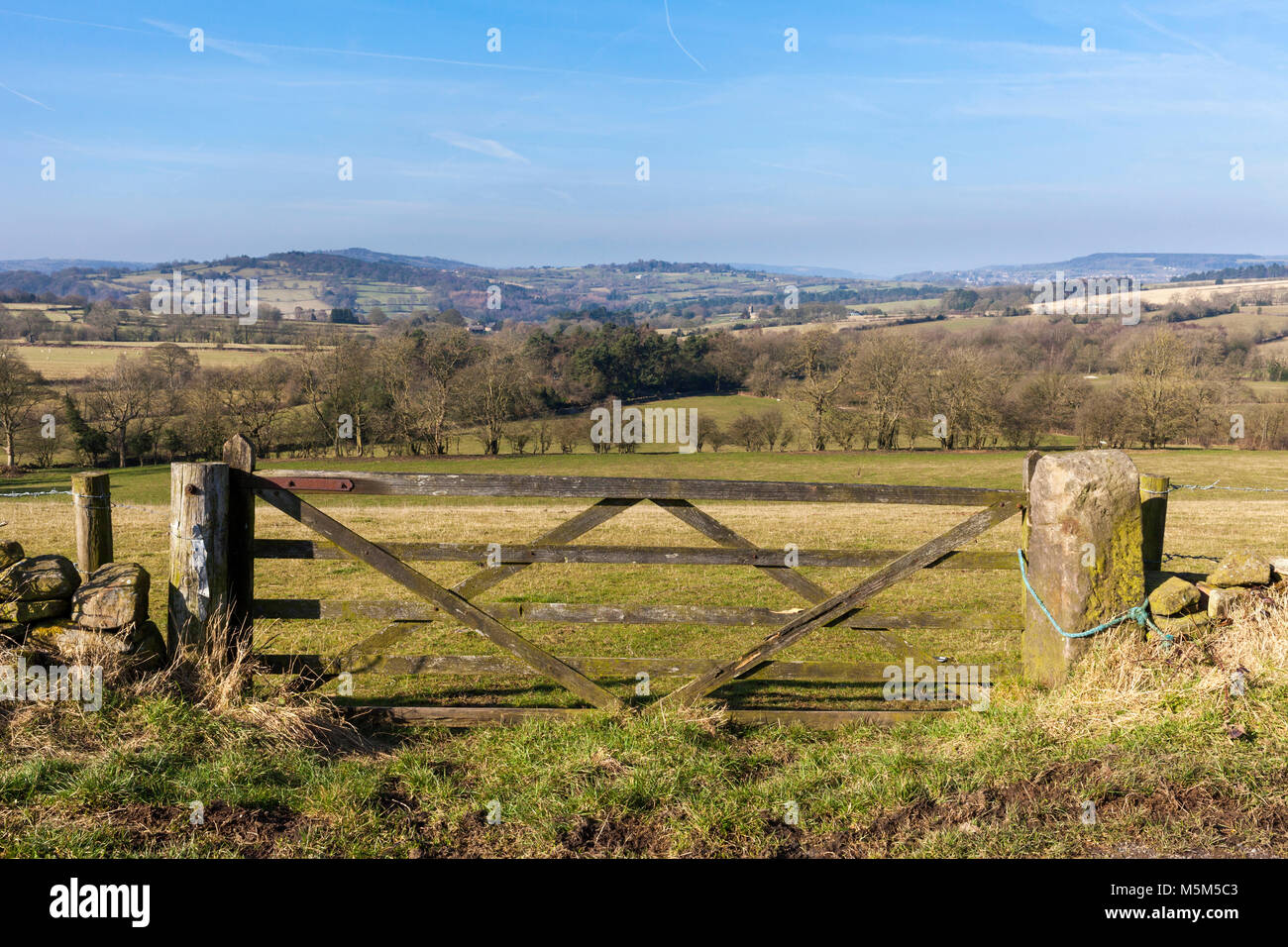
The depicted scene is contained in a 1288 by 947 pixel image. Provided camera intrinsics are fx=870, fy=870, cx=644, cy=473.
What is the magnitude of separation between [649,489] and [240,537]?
284cm

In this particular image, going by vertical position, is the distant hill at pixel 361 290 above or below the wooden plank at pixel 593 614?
Answer: above

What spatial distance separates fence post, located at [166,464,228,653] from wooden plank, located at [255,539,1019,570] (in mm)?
309

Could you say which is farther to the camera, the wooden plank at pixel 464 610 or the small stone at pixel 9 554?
the small stone at pixel 9 554

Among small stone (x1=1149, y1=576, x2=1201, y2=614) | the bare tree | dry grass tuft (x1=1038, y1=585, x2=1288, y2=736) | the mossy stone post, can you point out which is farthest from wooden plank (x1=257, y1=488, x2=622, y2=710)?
the bare tree

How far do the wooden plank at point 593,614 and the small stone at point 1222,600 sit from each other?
150 centimetres

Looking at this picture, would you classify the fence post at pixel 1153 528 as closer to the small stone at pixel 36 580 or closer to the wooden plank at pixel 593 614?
the wooden plank at pixel 593 614

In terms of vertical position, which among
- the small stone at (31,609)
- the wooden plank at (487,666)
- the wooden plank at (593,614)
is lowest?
the wooden plank at (487,666)

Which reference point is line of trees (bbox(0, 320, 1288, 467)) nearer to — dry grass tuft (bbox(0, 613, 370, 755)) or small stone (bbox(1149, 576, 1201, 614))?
dry grass tuft (bbox(0, 613, 370, 755))

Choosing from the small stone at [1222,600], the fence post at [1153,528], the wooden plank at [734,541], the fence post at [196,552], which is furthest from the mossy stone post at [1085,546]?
the fence post at [196,552]

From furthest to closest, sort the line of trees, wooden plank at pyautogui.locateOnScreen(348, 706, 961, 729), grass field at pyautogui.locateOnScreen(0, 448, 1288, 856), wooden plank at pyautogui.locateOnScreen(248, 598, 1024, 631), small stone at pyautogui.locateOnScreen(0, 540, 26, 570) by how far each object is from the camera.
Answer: the line of trees → small stone at pyautogui.locateOnScreen(0, 540, 26, 570) → wooden plank at pyautogui.locateOnScreen(248, 598, 1024, 631) → wooden plank at pyautogui.locateOnScreen(348, 706, 961, 729) → grass field at pyautogui.locateOnScreen(0, 448, 1288, 856)

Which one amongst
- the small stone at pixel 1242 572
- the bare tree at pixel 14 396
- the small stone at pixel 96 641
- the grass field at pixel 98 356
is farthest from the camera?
the grass field at pixel 98 356

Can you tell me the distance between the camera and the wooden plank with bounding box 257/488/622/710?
576 cm

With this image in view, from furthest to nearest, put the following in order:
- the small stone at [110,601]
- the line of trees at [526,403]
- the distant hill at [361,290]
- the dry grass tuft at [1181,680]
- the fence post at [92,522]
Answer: the distant hill at [361,290] → the line of trees at [526,403] → the fence post at [92,522] → the small stone at [110,601] → the dry grass tuft at [1181,680]

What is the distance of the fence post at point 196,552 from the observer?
5.74 m
